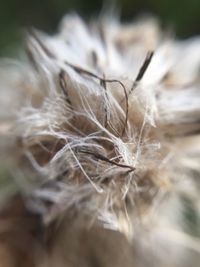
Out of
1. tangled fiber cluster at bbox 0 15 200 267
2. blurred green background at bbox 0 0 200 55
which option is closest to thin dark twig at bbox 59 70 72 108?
tangled fiber cluster at bbox 0 15 200 267

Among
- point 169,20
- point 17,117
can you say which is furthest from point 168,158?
A: point 169,20

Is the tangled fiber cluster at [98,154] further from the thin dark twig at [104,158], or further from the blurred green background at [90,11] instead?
the blurred green background at [90,11]

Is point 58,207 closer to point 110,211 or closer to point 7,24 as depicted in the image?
point 110,211

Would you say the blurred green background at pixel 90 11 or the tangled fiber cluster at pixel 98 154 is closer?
the tangled fiber cluster at pixel 98 154

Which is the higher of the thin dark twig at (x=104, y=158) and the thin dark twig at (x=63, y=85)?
the thin dark twig at (x=63, y=85)

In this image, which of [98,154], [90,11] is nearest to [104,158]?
[98,154]

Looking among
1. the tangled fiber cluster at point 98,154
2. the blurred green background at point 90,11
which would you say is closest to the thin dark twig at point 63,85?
the tangled fiber cluster at point 98,154

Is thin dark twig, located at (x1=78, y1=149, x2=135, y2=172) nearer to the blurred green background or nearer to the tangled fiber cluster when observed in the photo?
the tangled fiber cluster
